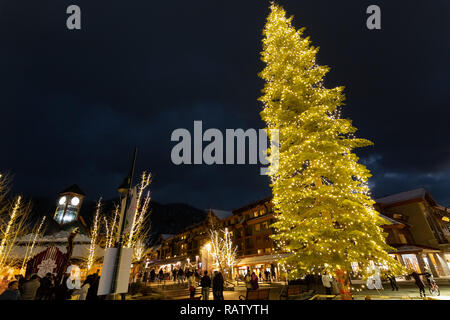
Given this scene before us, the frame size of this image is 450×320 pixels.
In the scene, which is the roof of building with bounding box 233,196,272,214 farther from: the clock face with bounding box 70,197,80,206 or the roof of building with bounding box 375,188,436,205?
the clock face with bounding box 70,197,80,206

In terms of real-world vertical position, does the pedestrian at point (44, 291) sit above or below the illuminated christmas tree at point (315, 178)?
below

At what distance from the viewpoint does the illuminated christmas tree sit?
8.56m

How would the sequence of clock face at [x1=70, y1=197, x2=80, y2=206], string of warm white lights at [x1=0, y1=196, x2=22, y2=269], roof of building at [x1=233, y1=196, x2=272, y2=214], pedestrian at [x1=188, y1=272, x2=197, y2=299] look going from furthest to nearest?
clock face at [x1=70, y1=197, x2=80, y2=206] → roof of building at [x1=233, y1=196, x2=272, y2=214] → string of warm white lights at [x1=0, y1=196, x2=22, y2=269] → pedestrian at [x1=188, y1=272, x2=197, y2=299]

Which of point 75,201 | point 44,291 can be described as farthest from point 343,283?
point 75,201

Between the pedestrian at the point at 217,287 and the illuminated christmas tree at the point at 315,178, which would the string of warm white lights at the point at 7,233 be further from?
the illuminated christmas tree at the point at 315,178

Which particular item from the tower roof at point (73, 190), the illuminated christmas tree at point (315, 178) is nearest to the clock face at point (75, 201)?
the tower roof at point (73, 190)

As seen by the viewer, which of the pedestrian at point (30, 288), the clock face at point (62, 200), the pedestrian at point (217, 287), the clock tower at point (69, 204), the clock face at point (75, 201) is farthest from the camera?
the clock face at point (75, 201)

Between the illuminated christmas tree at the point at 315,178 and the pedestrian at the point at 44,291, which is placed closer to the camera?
the illuminated christmas tree at the point at 315,178

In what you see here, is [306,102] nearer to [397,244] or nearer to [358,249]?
[358,249]

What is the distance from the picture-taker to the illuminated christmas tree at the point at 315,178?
8.56m

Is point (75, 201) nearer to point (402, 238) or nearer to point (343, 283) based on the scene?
point (343, 283)

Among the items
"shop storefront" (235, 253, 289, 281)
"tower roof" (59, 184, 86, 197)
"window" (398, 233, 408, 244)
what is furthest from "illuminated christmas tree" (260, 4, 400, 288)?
"tower roof" (59, 184, 86, 197)

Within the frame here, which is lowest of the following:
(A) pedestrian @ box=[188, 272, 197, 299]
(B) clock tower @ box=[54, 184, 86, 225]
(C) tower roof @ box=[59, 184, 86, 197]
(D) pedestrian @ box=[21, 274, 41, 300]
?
(A) pedestrian @ box=[188, 272, 197, 299]
